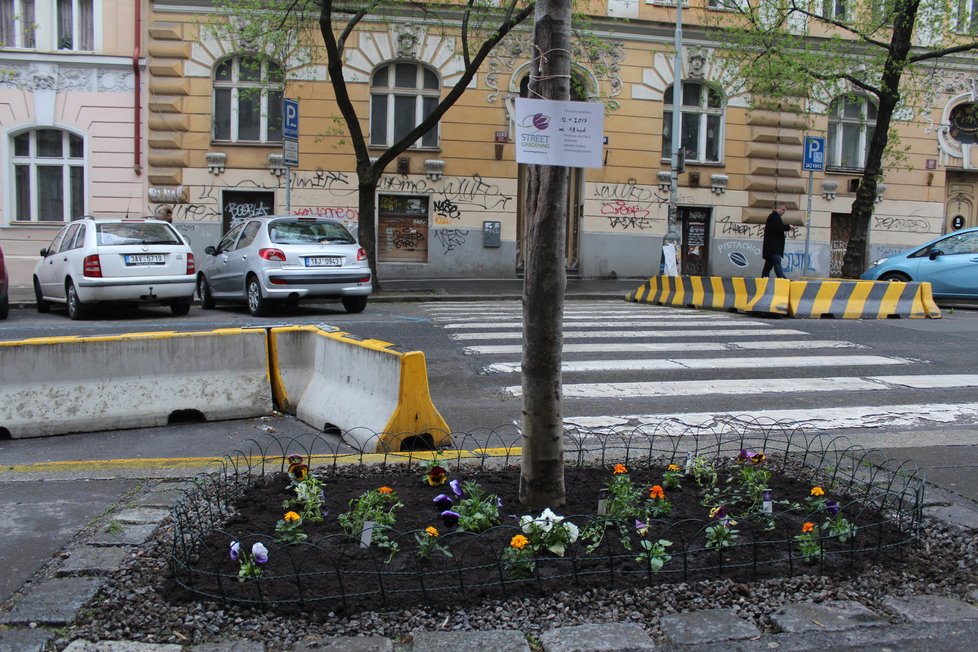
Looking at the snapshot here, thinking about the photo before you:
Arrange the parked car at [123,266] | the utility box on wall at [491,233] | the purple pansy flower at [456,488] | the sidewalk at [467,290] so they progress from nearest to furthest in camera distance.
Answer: the purple pansy flower at [456,488] < the parked car at [123,266] < the sidewalk at [467,290] < the utility box on wall at [491,233]

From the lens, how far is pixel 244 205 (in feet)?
73.2

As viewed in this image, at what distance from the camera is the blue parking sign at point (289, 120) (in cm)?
1722

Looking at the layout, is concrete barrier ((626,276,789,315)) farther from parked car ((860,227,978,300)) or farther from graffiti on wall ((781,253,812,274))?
graffiti on wall ((781,253,812,274))

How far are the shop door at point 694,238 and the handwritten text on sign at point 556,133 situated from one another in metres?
20.8

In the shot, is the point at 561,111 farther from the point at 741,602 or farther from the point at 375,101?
the point at 375,101

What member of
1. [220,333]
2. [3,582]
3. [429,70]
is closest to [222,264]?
[220,333]

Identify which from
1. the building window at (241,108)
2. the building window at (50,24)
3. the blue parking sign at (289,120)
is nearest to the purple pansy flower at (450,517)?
the blue parking sign at (289,120)

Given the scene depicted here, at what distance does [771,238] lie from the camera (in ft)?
61.5

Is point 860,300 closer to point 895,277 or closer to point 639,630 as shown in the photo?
point 895,277

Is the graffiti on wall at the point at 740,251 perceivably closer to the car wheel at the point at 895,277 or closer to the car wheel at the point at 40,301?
the car wheel at the point at 895,277

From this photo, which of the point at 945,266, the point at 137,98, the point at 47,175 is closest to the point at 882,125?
the point at 945,266

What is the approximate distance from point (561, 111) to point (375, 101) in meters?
19.6

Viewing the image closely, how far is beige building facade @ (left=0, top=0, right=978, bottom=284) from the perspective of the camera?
71.3ft

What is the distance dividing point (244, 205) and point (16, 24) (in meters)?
6.91
